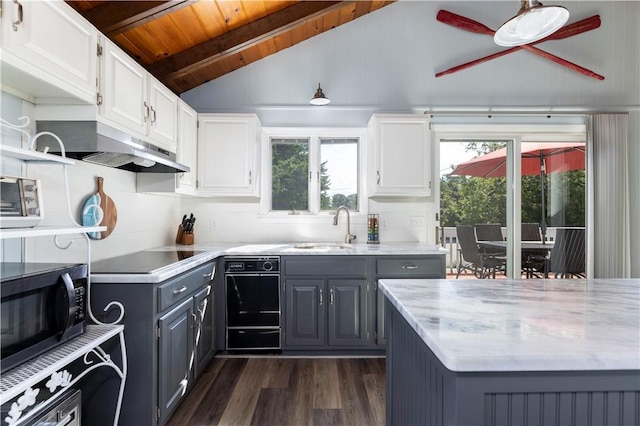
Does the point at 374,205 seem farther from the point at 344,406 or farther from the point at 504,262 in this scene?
the point at 344,406

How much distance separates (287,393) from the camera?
2367 millimetres

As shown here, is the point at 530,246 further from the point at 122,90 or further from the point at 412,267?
the point at 122,90

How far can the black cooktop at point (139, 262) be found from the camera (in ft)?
6.17

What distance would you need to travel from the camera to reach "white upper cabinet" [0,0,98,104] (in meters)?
1.33

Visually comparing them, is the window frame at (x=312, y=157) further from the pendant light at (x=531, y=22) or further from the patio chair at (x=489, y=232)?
the pendant light at (x=531, y=22)

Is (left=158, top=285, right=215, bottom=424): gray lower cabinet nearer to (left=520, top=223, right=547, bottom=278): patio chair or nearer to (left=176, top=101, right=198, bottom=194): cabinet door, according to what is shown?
(left=176, top=101, right=198, bottom=194): cabinet door

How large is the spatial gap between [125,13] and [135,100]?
0.63 meters

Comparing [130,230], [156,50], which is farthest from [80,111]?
[156,50]

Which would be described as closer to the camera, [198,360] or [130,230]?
[198,360]

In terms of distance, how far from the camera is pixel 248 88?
3.61 metres

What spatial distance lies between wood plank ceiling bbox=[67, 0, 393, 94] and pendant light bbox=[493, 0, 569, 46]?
1844 mm

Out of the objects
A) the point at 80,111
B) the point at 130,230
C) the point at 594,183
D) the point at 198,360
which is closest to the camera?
the point at 80,111

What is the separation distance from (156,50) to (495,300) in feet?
9.82

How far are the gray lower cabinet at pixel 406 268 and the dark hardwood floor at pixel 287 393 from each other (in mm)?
541
